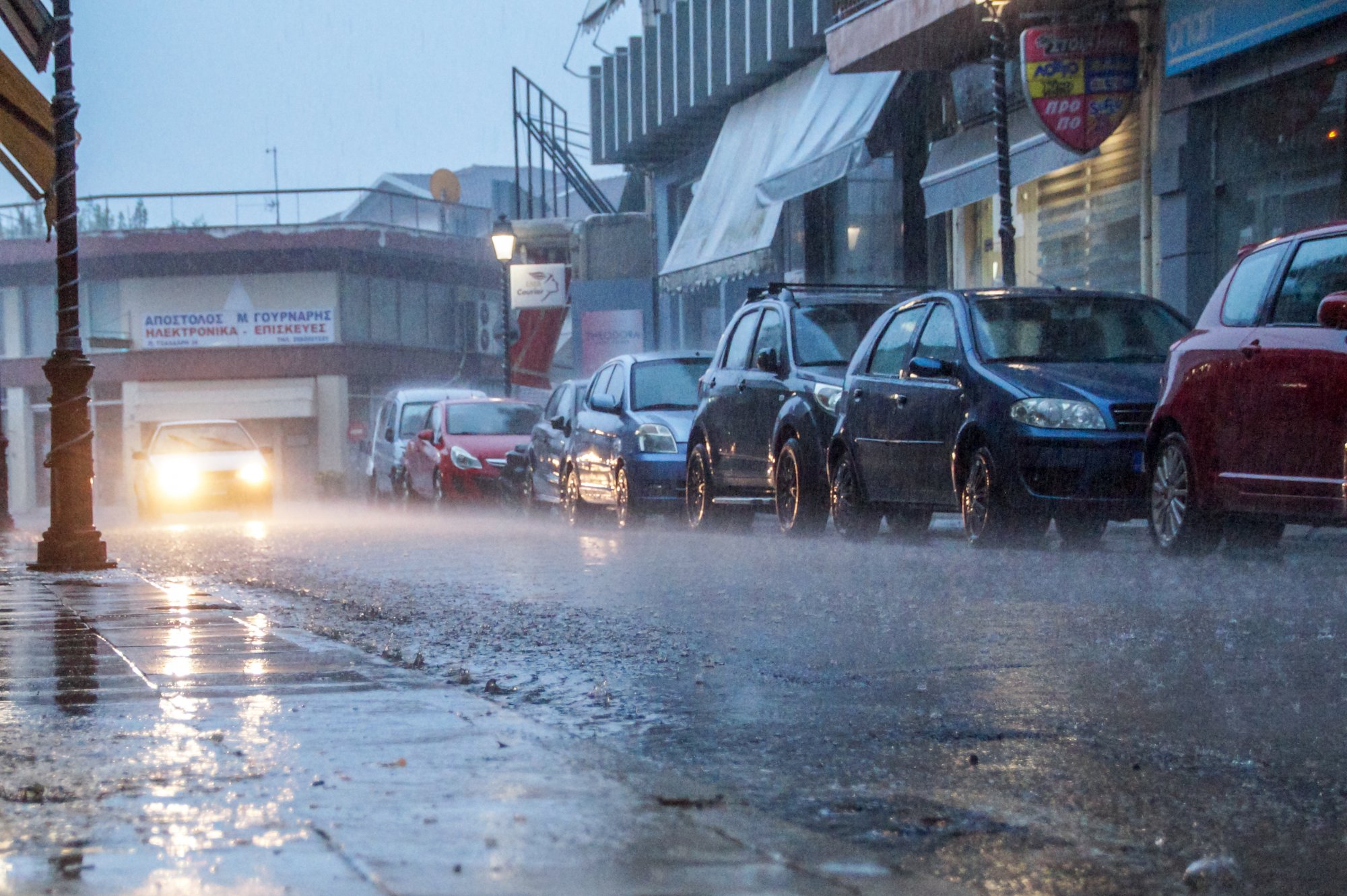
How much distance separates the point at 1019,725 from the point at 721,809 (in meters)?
1.54

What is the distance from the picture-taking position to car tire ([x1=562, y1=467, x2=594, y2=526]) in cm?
1948

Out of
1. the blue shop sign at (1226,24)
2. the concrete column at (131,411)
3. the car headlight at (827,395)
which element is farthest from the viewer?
the concrete column at (131,411)

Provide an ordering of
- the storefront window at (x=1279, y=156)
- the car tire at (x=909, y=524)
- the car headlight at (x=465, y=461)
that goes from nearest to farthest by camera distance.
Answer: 1. the car tire at (x=909, y=524)
2. the storefront window at (x=1279, y=156)
3. the car headlight at (x=465, y=461)

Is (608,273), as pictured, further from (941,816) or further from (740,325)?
(941,816)

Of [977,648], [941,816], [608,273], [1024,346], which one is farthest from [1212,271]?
[608,273]

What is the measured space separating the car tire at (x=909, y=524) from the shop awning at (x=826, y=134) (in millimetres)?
9230

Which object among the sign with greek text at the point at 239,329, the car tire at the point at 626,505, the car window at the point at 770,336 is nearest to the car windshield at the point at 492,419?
the car tire at the point at 626,505

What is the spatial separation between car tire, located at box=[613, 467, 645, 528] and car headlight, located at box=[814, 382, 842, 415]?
3.89m

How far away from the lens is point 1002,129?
1798 cm

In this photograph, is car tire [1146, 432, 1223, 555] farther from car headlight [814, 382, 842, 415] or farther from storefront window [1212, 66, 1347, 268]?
storefront window [1212, 66, 1347, 268]

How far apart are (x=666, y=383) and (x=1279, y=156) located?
612 centimetres

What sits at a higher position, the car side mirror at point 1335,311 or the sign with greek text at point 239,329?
the sign with greek text at point 239,329

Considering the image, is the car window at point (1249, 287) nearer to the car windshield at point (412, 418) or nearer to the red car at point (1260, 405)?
the red car at point (1260, 405)

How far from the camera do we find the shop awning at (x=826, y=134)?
23047 millimetres
